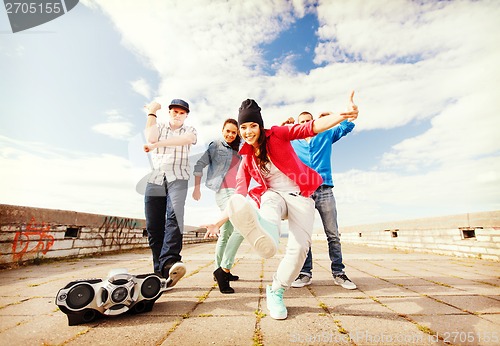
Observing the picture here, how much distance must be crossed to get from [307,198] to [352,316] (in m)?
0.98

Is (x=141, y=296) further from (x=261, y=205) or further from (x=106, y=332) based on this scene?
(x=261, y=205)

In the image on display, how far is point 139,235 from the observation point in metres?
8.66

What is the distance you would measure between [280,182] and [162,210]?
145 cm

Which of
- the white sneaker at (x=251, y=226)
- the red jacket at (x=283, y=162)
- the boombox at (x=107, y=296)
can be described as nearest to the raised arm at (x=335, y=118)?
the red jacket at (x=283, y=162)

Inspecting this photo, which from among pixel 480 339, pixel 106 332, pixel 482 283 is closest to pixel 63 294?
pixel 106 332

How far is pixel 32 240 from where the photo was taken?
15.6 ft

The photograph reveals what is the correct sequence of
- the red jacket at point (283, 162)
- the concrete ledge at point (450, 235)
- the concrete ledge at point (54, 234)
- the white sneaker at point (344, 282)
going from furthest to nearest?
the concrete ledge at point (450, 235) < the concrete ledge at point (54, 234) < the white sneaker at point (344, 282) < the red jacket at point (283, 162)

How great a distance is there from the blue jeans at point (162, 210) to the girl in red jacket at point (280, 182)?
0.83m

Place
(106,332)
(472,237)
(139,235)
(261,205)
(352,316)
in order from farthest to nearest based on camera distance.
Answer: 1. (139,235)
2. (472,237)
3. (261,205)
4. (352,316)
5. (106,332)

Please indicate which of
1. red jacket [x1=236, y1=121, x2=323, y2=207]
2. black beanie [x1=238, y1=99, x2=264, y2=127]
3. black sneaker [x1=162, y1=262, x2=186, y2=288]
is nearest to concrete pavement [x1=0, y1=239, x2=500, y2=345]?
black sneaker [x1=162, y1=262, x2=186, y2=288]

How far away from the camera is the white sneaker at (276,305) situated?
1.97 m

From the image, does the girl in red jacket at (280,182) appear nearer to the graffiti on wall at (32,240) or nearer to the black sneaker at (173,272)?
Result: the black sneaker at (173,272)

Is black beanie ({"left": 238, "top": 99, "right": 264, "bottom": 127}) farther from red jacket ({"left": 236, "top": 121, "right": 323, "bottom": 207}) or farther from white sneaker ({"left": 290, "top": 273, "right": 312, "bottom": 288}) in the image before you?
white sneaker ({"left": 290, "top": 273, "right": 312, "bottom": 288})

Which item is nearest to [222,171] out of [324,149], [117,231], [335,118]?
[324,149]
